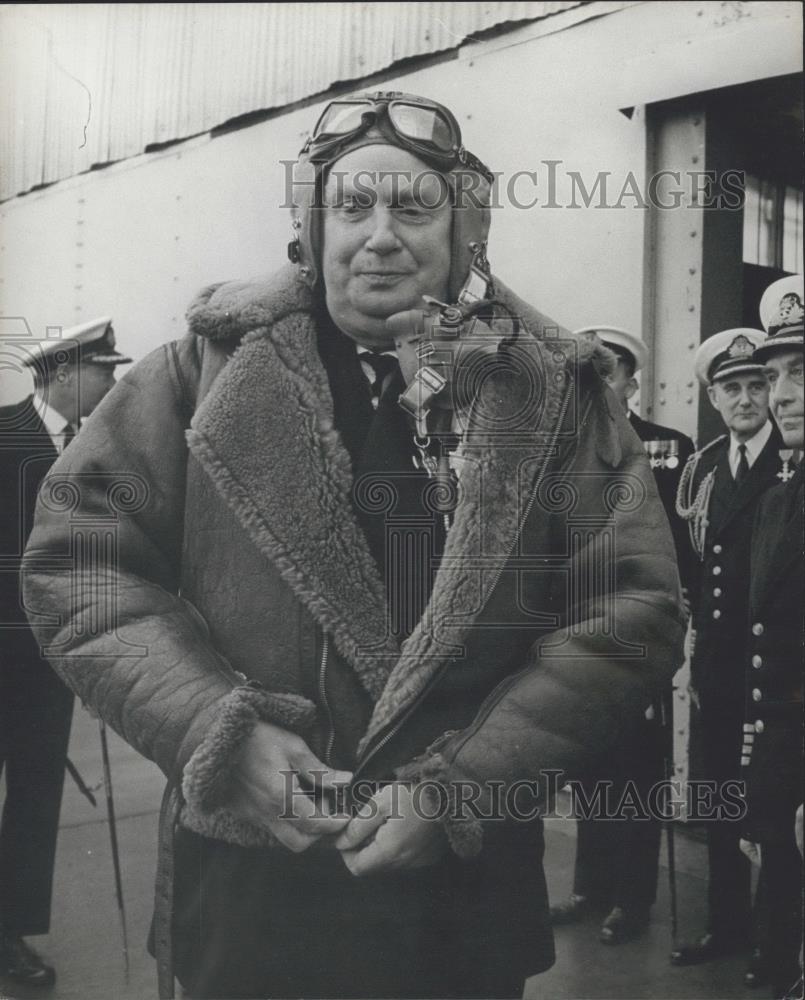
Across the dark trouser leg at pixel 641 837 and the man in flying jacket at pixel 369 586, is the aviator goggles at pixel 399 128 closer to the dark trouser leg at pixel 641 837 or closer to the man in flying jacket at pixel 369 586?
the man in flying jacket at pixel 369 586

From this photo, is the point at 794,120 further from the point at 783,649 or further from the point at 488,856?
the point at 488,856

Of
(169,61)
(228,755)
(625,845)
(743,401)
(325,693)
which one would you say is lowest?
(625,845)

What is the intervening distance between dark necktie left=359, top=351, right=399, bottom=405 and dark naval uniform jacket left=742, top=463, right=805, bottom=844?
92 centimetres

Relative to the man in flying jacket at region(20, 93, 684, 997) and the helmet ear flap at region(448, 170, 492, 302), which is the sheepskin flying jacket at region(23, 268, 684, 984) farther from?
the helmet ear flap at region(448, 170, 492, 302)

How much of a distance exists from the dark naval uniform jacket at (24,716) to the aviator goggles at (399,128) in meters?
0.96

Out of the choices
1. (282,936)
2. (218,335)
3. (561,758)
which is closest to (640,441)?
(561,758)

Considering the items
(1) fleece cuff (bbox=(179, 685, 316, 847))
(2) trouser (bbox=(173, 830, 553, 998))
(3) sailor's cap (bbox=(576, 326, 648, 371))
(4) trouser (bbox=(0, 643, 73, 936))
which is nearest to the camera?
(1) fleece cuff (bbox=(179, 685, 316, 847))

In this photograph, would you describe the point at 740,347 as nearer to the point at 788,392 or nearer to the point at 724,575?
the point at 788,392

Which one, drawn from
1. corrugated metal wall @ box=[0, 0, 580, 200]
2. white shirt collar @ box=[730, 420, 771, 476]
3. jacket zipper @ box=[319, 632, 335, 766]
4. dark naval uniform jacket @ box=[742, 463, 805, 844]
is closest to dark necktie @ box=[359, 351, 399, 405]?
jacket zipper @ box=[319, 632, 335, 766]

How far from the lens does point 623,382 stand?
8.16 ft

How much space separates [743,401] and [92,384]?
5.01ft

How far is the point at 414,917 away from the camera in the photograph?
241 cm

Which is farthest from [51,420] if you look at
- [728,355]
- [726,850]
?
[726,850]

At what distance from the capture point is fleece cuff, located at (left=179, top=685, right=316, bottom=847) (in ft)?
7.45
